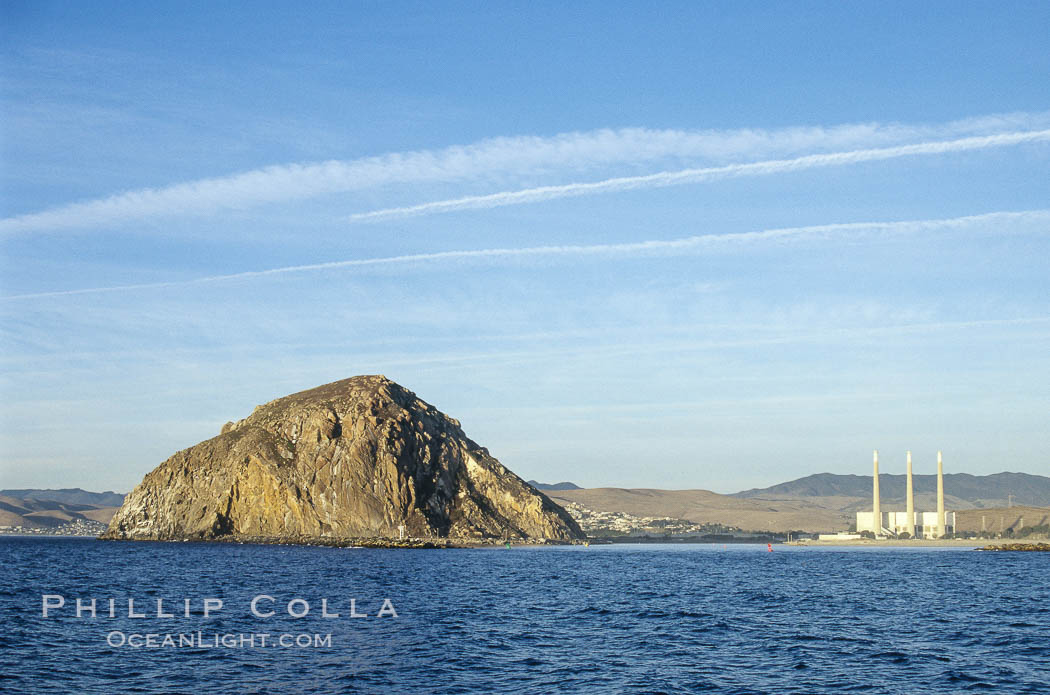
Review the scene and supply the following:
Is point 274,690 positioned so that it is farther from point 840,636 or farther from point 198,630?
point 840,636

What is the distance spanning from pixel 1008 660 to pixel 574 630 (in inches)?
995

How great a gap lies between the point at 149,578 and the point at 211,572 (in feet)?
34.9

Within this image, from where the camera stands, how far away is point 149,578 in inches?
4301

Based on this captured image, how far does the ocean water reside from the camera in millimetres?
46281

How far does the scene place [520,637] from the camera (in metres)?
61.6

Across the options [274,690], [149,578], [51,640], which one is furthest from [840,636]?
[149,578]

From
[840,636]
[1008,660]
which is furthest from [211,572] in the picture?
[1008,660]

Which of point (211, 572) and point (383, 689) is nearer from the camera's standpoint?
point (383, 689)

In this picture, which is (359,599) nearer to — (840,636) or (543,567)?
(840,636)

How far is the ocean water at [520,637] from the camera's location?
152 feet

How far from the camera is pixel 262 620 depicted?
67.4m

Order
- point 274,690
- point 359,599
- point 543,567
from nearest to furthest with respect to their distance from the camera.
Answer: point 274,690
point 359,599
point 543,567

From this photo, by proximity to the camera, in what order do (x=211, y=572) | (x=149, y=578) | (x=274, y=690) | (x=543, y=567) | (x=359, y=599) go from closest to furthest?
(x=274, y=690), (x=359, y=599), (x=149, y=578), (x=211, y=572), (x=543, y=567)

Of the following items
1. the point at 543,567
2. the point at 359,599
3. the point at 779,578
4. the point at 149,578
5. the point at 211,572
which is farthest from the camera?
A: the point at 543,567
